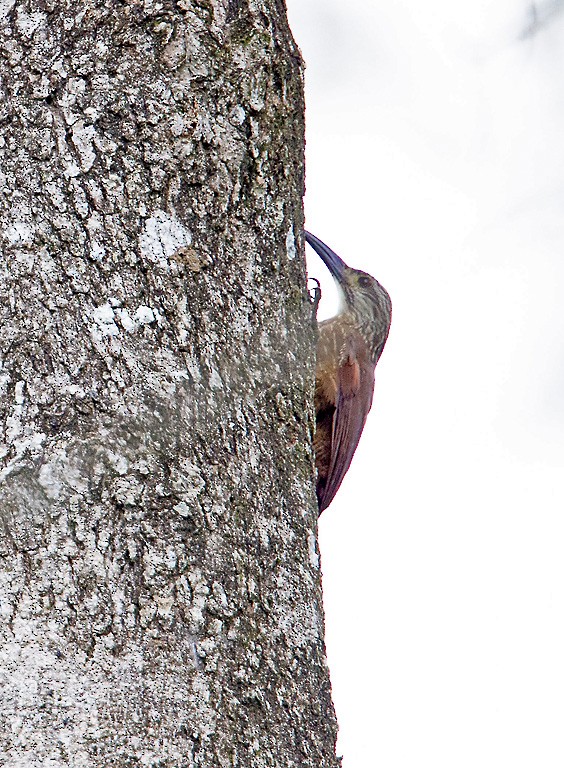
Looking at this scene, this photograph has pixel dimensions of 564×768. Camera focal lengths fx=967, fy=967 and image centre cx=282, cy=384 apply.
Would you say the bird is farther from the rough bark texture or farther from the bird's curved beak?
the rough bark texture

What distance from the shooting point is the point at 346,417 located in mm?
3014

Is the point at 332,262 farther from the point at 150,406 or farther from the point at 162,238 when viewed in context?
the point at 150,406

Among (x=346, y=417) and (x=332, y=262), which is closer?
(x=346, y=417)

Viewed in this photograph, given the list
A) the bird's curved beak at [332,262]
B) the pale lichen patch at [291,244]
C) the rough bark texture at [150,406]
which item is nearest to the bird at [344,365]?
the bird's curved beak at [332,262]

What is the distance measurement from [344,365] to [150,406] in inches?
69.3

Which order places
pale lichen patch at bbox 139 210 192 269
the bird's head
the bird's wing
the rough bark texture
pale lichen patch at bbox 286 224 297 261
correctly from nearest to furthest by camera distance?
the rough bark texture, pale lichen patch at bbox 139 210 192 269, pale lichen patch at bbox 286 224 297 261, the bird's wing, the bird's head

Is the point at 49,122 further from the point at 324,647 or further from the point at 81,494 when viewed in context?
the point at 324,647

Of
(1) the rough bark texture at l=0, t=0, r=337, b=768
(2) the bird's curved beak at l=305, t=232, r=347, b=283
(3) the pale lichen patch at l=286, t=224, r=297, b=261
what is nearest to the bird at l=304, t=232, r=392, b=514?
(2) the bird's curved beak at l=305, t=232, r=347, b=283

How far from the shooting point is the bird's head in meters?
3.54

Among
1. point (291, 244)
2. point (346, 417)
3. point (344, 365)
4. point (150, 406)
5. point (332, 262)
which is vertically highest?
point (332, 262)

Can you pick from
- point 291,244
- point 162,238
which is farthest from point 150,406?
point 291,244

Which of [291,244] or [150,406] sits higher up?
[291,244]

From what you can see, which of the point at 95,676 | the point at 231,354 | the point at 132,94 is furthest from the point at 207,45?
the point at 95,676

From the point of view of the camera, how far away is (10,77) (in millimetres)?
1477
